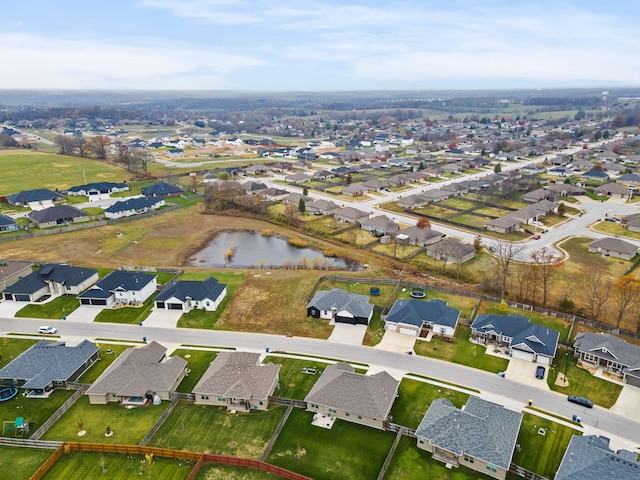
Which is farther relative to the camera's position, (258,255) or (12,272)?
(258,255)

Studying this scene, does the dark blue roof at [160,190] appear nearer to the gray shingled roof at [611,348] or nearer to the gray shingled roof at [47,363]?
the gray shingled roof at [47,363]

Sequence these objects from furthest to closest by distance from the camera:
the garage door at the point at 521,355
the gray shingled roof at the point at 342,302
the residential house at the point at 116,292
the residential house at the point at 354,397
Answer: the residential house at the point at 116,292 < the gray shingled roof at the point at 342,302 < the garage door at the point at 521,355 < the residential house at the point at 354,397

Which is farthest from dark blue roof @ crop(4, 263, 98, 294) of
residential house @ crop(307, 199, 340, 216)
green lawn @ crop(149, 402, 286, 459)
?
residential house @ crop(307, 199, 340, 216)

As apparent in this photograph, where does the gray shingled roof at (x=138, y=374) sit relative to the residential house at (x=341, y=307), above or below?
above

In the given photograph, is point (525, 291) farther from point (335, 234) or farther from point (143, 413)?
point (143, 413)

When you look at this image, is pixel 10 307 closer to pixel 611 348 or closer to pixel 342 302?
pixel 342 302

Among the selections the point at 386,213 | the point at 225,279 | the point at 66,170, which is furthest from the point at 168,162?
the point at 225,279

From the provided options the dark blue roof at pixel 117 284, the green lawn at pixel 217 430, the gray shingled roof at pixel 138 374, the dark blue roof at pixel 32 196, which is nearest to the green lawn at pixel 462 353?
the green lawn at pixel 217 430

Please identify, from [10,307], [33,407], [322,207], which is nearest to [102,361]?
[33,407]
